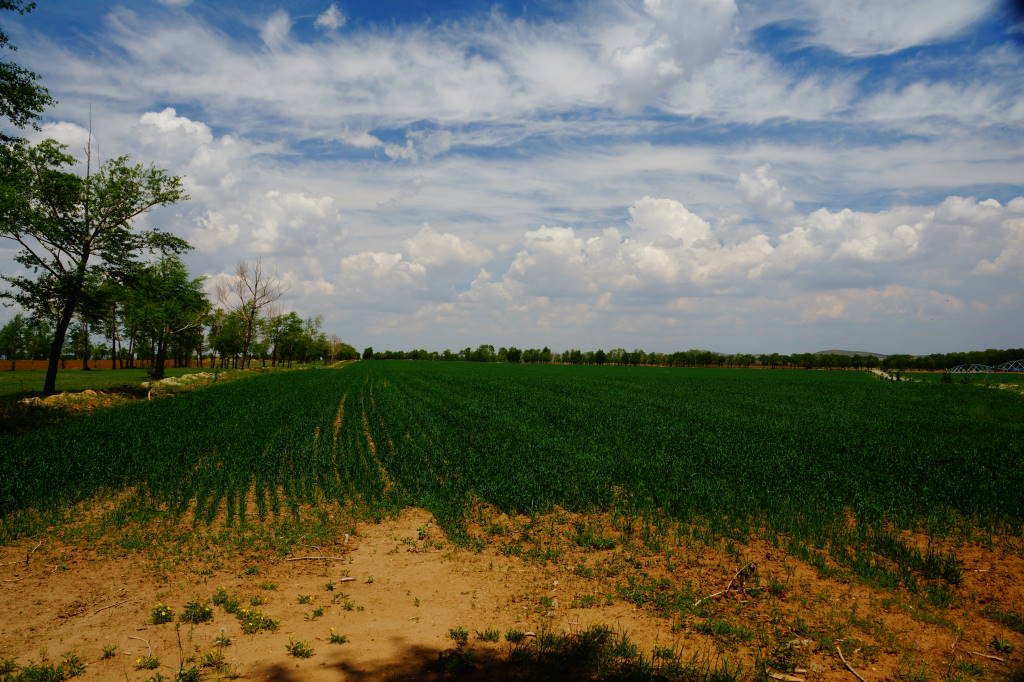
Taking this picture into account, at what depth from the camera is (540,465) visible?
13.3 meters

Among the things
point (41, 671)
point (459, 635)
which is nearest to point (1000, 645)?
point (459, 635)

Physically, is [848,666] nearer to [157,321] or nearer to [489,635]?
[489,635]

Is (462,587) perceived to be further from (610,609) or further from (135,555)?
(135,555)

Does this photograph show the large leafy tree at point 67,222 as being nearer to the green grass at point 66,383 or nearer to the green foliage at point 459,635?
the green grass at point 66,383

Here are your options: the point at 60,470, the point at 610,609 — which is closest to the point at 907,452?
the point at 610,609

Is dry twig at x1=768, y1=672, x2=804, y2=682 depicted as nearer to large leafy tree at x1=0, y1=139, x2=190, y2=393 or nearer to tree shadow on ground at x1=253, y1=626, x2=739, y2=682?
tree shadow on ground at x1=253, y1=626, x2=739, y2=682

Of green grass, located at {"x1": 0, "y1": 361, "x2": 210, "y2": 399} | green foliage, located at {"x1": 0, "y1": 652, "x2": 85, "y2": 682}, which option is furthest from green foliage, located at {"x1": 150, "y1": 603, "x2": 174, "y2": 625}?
green grass, located at {"x1": 0, "y1": 361, "x2": 210, "y2": 399}

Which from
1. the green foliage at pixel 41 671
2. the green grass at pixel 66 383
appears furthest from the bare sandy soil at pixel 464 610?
the green grass at pixel 66 383

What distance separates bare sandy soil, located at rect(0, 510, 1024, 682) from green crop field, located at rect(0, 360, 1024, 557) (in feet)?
5.26

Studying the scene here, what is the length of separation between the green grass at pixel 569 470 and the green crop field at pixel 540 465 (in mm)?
64

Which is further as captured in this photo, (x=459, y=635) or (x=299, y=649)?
(x=459, y=635)

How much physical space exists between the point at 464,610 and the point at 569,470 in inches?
260

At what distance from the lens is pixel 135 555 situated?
26.6 feet

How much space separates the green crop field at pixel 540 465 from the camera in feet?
33.0
